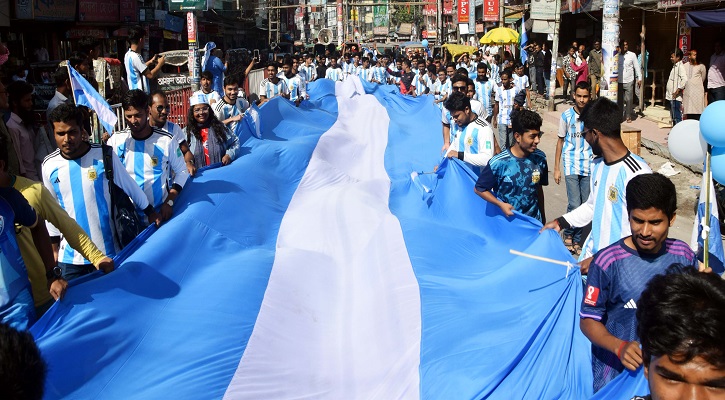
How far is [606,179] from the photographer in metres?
4.90

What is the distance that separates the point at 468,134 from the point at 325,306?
9.80 feet

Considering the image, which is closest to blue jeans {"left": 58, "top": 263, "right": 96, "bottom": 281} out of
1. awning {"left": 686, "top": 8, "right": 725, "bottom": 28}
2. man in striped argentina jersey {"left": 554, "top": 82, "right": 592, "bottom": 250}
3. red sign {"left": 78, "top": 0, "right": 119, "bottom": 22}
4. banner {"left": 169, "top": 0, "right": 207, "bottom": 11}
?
man in striped argentina jersey {"left": 554, "top": 82, "right": 592, "bottom": 250}

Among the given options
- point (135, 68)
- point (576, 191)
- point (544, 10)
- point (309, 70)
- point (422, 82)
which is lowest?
point (576, 191)

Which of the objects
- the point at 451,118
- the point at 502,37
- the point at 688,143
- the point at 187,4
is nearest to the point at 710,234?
the point at 688,143

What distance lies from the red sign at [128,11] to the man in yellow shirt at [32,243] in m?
25.5

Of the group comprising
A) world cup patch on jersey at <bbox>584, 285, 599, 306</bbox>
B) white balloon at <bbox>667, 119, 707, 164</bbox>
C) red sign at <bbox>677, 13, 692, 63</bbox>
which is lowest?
world cup patch on jersey at <bbox>584, 285, 599, 306</bbox>

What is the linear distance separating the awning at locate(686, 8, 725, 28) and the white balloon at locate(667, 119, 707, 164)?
31.8 feet

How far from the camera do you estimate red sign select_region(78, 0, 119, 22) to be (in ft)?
81.6

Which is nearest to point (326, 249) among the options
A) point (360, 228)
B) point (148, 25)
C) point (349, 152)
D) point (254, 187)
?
point (360, 228)

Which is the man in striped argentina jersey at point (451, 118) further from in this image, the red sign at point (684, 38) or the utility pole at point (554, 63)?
the utility pole at point (554, 63)

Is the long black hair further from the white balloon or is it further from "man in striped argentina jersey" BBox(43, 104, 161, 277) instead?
the white balloon

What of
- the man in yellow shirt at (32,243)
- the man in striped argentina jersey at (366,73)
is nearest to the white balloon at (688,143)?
the man in yellow shirt at (32,243)

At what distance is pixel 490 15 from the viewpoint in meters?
35.9

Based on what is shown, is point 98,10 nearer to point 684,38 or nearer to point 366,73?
point 366,73
